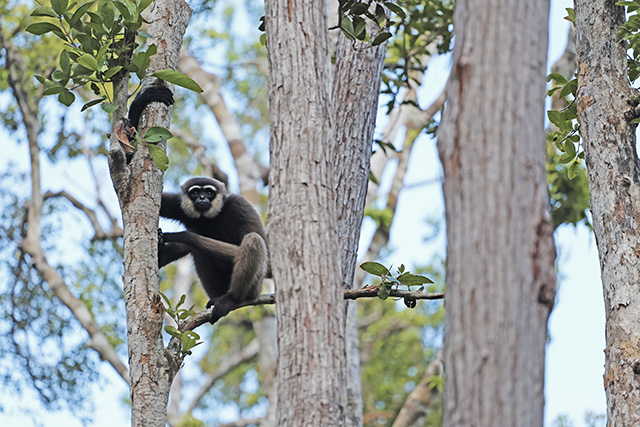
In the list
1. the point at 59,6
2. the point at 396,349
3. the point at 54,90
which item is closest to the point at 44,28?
the point at 59,6

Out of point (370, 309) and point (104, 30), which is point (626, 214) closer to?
point (104, 30)

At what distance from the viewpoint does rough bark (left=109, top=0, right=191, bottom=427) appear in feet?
13.2

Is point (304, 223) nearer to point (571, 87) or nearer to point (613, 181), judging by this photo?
point (613, 181)

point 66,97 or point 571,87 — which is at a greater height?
point 571,87

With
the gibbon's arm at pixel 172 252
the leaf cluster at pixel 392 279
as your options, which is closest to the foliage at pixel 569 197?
the gibbon's arm at pixel 172 252

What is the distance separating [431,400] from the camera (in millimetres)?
11727

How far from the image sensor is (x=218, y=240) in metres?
7.37

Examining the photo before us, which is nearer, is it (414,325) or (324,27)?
(324,27)

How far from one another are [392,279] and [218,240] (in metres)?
3.53

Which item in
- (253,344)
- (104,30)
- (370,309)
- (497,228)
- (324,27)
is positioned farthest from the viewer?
(370,309)

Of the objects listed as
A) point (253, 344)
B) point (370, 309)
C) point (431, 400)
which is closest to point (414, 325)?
point (370, 309)

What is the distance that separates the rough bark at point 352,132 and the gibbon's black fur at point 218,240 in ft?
5.17

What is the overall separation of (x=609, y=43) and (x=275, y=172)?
3.18 metres

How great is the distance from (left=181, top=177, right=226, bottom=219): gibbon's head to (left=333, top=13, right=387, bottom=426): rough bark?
2.06 metres
